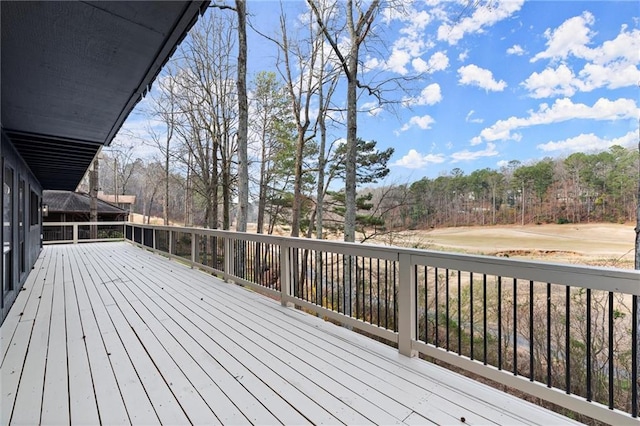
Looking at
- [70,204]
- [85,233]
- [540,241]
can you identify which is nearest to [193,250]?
[540,241]

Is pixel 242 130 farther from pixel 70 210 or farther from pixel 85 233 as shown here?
pixel 70 210

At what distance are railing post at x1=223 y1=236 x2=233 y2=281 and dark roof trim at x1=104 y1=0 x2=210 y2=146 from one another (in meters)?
2.62

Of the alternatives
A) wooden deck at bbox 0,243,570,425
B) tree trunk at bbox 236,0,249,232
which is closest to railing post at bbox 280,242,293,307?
wooden deck at bbox 0,243,570,425

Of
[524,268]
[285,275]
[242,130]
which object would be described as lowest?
[285,275]

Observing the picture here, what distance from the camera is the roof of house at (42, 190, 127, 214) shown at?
60.3ft

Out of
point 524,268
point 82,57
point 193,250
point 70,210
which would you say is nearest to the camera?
point 524,268

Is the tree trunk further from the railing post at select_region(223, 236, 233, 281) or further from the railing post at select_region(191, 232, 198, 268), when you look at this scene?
the railing post at select_region(223, 236, 233, 281)

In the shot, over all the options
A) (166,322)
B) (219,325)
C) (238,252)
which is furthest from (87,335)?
(238,252)

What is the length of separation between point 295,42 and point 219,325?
10.8m

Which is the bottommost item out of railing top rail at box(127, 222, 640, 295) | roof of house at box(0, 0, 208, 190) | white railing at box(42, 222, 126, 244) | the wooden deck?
the wooden deck

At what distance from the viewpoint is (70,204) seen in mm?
18750

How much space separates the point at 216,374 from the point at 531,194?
1524cm

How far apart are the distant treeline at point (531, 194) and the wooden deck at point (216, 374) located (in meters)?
9.11

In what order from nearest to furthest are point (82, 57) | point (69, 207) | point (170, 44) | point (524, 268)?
point (524, 268) < point (170, 44) < point (82, 57) < point (69, 207)
